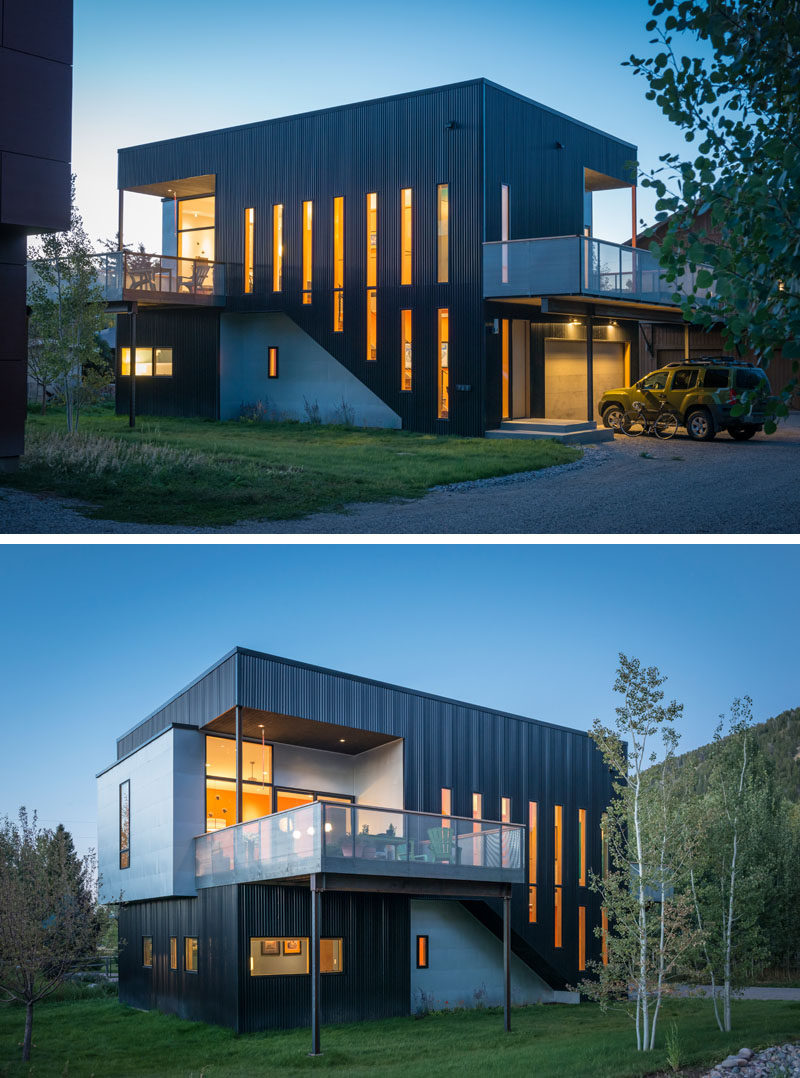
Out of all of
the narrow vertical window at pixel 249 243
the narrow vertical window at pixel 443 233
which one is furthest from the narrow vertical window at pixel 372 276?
the narrow vertical window at pixel 249 243

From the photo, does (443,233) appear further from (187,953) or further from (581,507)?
(187,953)

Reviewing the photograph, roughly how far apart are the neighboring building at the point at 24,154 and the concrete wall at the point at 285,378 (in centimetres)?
1261

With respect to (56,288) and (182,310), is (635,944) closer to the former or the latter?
(56,288)

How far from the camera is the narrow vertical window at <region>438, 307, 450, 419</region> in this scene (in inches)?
1127

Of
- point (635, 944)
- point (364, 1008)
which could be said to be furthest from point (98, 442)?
point (635, 944)

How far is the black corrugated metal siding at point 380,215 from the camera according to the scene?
28219mm

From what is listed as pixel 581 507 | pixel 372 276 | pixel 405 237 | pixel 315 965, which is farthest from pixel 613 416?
pixel 315 965

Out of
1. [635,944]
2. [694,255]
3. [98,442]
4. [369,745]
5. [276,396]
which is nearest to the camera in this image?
[694,255]

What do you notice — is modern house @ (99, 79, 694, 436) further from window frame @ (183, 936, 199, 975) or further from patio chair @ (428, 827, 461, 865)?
window frame @ (183, 936, 199, 975)

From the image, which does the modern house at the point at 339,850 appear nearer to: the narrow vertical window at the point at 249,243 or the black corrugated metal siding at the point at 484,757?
the black corrugated metal siding at the point at 484,757

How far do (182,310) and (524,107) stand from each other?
12.9m

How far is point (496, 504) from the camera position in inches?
702

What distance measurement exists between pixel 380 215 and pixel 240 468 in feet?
41.0

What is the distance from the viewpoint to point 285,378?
110ft
